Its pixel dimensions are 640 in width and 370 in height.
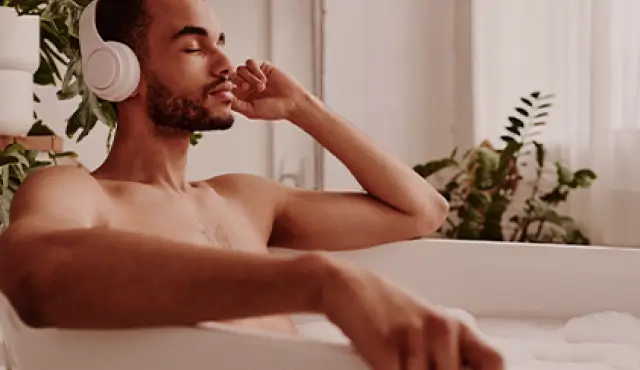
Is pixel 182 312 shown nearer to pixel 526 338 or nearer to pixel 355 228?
pixel 355 228

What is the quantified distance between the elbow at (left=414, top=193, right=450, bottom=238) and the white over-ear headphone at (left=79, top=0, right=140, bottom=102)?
539 mm

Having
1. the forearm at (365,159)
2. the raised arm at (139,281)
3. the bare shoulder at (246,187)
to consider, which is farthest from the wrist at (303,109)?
the raised arm at (139,281)

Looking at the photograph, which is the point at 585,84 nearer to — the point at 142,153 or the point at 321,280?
the point at 142,153

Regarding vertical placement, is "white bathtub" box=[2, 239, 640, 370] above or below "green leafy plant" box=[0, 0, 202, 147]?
below

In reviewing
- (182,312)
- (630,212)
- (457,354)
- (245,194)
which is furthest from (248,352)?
(630,212)

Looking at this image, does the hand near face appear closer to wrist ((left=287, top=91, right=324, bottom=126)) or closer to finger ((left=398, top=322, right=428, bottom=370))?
wrist ((left=287, top=91, right=324, bottom=126))

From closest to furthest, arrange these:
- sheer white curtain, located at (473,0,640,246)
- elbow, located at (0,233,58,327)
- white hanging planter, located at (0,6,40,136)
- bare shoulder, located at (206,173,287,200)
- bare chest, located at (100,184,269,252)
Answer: elbow, located at (0,233,58,327)
bare chest, located at (100,184,269,252)
bare shoulder, located at (206,173,287,200)
white hanging planter, located at (0,6,40,136)
sheer white curtain, located at (473,0,640,246)

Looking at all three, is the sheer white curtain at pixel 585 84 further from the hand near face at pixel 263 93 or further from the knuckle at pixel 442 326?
the knuckle at pixel 442 326

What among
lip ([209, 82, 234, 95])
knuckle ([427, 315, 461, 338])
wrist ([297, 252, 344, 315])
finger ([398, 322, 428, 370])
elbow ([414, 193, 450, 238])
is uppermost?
lip ([209, 82, 234, 95])

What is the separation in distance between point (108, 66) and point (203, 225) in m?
0.27

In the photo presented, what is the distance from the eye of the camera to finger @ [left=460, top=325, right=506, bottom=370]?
0.64 meters

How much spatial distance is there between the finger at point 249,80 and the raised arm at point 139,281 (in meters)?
0.78

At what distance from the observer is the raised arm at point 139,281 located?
0.72m

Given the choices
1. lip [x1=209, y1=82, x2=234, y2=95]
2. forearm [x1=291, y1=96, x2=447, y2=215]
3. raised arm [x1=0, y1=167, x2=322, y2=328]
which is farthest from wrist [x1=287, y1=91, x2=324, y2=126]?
raised arm [x1=0, y1=167, x2=322, y2=328]
